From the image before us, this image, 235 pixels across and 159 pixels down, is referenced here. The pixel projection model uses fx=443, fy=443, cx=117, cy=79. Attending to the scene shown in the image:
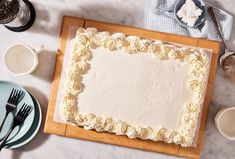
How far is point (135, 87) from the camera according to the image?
1.20 meters

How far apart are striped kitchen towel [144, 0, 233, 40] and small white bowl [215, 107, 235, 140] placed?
217mm

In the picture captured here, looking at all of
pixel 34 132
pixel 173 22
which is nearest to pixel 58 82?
pixel 34 132

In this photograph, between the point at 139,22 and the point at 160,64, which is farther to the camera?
the point at 139,22

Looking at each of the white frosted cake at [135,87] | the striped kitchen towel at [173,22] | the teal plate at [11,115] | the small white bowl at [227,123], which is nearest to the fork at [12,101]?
the teal plate at [11,115]

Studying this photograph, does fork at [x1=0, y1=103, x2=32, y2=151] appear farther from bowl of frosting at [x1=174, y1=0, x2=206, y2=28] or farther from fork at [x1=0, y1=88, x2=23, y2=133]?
bowl of frosting at [x1=174, y1=0, x2=206, y2=28]

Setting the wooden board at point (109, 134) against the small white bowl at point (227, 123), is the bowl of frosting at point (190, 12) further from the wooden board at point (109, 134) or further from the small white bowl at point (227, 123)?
the small white bowl at point (227, 123)

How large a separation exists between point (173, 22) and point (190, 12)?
6 cm

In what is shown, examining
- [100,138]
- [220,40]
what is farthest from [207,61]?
[100,138]

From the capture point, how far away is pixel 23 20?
1.28 metres

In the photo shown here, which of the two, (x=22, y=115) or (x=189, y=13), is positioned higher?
(x=189, y=13)

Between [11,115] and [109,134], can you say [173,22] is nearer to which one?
[109,134]

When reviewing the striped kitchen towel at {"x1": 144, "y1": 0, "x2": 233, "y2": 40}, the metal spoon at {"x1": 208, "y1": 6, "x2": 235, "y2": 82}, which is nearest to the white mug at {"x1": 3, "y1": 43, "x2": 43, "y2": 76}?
the striped kitchen towel at {"x1": 144, "y1": 0, "x2": 233, "y2": 40}

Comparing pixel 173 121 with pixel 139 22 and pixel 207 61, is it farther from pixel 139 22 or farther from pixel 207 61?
pixel 139 22

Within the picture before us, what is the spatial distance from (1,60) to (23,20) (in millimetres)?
137
